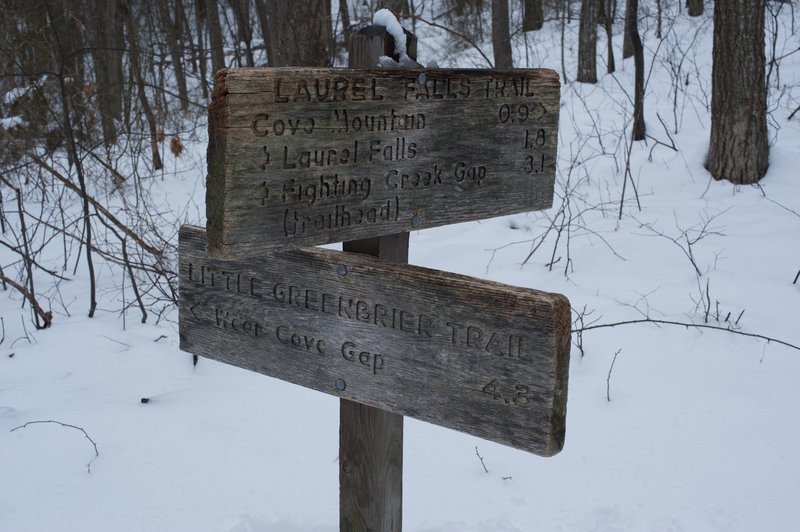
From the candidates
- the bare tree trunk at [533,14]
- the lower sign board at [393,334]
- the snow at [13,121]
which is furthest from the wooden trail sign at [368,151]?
the bare tree trunk at [533,14]

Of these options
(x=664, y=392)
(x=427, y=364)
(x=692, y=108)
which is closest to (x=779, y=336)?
(x=664, y=392)

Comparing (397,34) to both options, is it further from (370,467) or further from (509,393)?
(370,467)

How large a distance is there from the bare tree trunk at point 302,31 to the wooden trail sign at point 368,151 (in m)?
3.94

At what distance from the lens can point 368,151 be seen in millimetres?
1486

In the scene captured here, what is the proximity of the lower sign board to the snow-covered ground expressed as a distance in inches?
50.9

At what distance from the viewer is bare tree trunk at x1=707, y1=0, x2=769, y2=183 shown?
241 inches

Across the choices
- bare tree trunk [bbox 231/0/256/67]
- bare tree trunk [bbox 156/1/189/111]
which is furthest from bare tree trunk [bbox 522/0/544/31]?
bare tree trunk [bbox 156/1/189/111]

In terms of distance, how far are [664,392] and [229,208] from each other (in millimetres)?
2793

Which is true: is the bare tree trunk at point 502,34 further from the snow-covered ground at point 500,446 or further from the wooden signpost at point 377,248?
the wooden signpost at point 377,248

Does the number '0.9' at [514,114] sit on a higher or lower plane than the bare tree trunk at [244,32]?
lower

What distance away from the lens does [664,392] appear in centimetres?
356

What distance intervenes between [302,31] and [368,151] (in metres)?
4.27

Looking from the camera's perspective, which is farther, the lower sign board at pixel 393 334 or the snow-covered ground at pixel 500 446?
the snow-covered ground at pixel 500 446

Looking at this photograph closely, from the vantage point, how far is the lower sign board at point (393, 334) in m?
1.43
